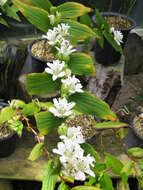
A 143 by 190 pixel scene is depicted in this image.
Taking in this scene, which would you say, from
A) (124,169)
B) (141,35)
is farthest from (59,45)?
(141,35)

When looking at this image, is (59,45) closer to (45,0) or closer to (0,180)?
(45,0)

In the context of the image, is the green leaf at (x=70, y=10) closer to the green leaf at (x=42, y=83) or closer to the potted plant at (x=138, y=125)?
the green leaf at (x=42, y=83)

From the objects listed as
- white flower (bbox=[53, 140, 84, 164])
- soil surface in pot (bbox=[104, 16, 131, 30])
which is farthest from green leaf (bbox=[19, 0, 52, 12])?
soil surface in pot (bbox=[104, 16, 131, 30])

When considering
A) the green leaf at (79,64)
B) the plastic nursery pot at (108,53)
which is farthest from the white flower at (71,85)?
the plastic nursery pot at (108,53)

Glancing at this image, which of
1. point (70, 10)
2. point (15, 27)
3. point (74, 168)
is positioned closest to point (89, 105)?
point (74, 168)

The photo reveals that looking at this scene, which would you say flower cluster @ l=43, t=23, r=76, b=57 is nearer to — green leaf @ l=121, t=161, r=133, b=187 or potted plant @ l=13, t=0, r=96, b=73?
potted plant @ l=13, t=0, r=96, b=73

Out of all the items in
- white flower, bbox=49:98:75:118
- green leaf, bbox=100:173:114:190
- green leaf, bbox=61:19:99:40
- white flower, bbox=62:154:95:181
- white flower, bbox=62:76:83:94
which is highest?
green leaf, bbox=61:19:99:40
